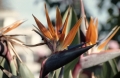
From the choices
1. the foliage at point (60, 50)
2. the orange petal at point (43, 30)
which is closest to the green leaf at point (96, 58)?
the foliage at point (60, 50)

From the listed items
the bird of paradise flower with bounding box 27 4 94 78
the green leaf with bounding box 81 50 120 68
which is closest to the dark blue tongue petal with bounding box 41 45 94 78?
the bird of paradise flower with bounding box 27 4 94 78

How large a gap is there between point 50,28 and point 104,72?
242 millimetres

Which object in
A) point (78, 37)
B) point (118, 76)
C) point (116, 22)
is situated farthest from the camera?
point (116, 22)

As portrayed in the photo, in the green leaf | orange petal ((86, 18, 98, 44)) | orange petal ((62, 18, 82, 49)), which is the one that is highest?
orange petal ((62, 18, 82, 49))

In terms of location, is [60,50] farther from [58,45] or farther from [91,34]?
[91,34]

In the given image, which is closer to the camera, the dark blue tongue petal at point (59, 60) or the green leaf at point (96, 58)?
the dark blue tongue petal at point (59, 60)

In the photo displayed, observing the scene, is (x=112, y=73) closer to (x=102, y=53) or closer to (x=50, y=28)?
(x=102, y=53)

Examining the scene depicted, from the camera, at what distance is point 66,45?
1011 mm

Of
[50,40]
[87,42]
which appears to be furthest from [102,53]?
[50,40]

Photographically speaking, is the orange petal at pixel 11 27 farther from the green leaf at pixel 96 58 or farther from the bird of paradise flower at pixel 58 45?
the green leaf at pixel 96 58

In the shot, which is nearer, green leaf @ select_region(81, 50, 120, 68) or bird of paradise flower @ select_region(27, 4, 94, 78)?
bird of paradise flower @ select_region(27, 4, 94, 78)

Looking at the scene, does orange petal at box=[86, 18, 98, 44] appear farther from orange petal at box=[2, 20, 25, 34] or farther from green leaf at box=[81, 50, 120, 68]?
orange petal at box=[2, 20, 25, 34]

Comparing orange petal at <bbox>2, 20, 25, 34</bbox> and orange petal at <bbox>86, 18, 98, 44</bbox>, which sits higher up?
orange petal at <bbox>2, 20, 25, 34</bbox>

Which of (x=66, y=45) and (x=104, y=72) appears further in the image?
(x=104, y=72)
